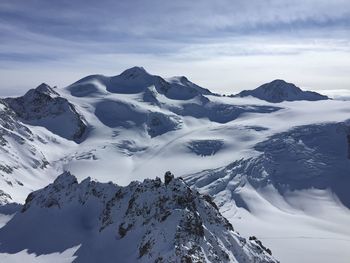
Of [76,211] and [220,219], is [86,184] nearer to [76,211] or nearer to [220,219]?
[76,211]

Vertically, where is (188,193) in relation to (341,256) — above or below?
above

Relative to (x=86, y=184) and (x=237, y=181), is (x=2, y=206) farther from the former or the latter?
(x=237, y=181)

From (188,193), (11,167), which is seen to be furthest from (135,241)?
(11,167)

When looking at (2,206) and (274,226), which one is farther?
(274,226)

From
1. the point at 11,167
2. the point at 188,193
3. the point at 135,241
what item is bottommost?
the point at 11,167

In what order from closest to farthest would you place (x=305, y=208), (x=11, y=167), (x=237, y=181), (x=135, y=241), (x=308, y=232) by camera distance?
(x=135, y=241)
(x=308, y=232)
(x=11, y=167)
(x=305, y=208)
(x=237, y=181)

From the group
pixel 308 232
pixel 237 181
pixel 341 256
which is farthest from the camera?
pixel 237 181
